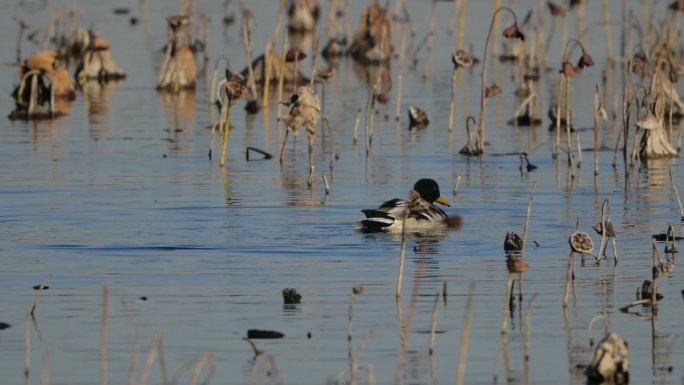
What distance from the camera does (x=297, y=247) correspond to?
1243 centimetres

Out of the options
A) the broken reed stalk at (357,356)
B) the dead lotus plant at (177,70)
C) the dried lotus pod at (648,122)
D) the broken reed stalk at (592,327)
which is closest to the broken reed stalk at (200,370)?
the broken reed stalk at (357,356)

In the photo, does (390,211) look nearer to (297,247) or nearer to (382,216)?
(382,216)

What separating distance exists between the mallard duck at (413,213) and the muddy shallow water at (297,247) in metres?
0.21

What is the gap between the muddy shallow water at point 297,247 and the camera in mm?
8688

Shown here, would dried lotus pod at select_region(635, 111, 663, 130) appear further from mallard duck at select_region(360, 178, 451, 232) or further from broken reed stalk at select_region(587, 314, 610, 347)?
broken reed stalk at select_region(587, 314, 610, 347)

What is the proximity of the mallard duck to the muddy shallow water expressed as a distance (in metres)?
0.21

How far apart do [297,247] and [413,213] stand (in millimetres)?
1506

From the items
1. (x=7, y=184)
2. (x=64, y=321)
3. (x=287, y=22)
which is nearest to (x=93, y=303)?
(x=64, y=321)

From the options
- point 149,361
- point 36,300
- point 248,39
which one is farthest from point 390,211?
point 248,39

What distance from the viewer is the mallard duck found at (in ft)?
43.0

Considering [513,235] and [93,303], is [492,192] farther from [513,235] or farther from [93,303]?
[93,303]

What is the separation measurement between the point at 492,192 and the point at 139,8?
23.4 m

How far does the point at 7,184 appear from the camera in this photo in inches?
625

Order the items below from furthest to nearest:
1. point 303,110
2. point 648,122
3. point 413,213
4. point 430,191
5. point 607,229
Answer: point 648,122
point 303,110
point 430,191
point 413,213
point 607,229
